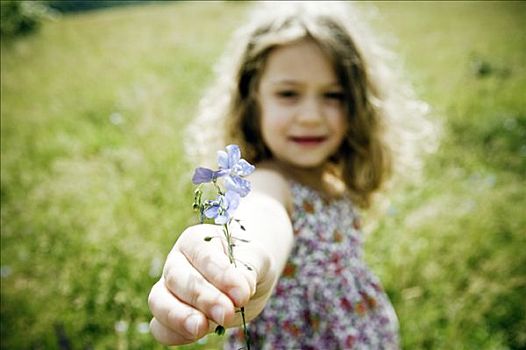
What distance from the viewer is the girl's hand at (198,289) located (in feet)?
2.45

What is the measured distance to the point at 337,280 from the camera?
213 cm

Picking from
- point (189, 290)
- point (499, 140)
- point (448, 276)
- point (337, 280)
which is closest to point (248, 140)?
point (337, 280)

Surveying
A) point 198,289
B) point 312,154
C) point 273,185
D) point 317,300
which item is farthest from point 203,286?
point 312,154

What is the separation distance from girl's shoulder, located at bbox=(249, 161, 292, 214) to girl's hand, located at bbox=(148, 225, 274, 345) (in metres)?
0.84

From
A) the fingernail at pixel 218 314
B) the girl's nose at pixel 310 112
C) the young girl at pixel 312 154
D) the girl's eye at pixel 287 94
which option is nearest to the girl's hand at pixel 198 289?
the fingernail at pixel 218 314

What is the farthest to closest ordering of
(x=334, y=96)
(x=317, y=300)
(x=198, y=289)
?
(x=334, y=96) → (x=317, y=300) → (x=198, y=289)

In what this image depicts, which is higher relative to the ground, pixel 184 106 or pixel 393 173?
pixel 393 173

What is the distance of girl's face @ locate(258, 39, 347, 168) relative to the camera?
2.16 meters

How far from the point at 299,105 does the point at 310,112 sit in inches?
3.0

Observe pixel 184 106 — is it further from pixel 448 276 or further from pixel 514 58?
pixel 514 58

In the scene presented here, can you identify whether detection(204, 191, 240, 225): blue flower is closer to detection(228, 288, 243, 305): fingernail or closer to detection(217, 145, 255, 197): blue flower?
detection(217, 145, 255, 197): blue flower

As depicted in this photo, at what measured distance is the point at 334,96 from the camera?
238 centimetres

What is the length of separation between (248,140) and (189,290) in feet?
5.90

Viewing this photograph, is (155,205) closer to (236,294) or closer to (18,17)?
(236,294)
